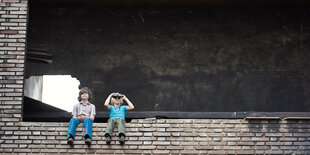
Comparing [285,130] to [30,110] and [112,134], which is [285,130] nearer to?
[112,134]

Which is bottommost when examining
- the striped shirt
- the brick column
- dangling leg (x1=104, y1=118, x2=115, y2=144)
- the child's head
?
dangling leg (x1=104, y1=118, x2=115, y2=144)

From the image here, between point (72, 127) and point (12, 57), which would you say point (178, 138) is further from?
point (12, 57)

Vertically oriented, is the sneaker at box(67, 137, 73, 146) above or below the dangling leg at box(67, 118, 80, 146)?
below

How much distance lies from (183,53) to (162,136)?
368 cm

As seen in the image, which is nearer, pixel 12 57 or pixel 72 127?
pixel 72 127

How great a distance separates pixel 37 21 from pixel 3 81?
11.7 ft

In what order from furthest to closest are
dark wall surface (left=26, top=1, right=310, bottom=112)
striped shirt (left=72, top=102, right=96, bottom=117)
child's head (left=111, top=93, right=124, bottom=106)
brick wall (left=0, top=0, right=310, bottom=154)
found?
dark wall surface (left=26, top=1, right=310, bottom=112), child's head (left=111, top=93, right=124, bottom=106), striped shirt (left=72, top=102, right=96, bottom=117), brick wall (left=0, top=0, right=310, bottom=154)

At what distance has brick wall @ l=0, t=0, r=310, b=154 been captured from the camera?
31.5ft

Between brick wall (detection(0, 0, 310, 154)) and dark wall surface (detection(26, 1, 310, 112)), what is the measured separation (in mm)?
2928

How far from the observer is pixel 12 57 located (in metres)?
10.1

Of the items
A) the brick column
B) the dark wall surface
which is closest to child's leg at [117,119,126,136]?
the brick column

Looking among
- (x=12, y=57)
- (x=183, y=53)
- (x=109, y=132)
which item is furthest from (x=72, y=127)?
(x=183, y=53)

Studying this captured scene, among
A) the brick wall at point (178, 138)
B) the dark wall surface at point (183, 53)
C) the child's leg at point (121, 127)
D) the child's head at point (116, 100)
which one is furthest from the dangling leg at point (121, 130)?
the dark wall surface at point (183, 53)

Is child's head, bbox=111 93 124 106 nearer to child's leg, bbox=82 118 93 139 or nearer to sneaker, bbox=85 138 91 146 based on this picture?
child's leg, bbox=82 118 93 139
